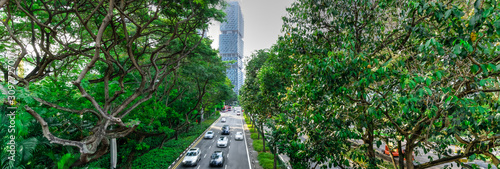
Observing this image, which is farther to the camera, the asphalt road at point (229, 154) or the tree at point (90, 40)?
the asphalt road at point (229, 154)

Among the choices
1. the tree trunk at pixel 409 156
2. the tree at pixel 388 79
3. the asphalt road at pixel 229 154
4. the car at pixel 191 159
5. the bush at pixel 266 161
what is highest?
the tree at pixel 388 79

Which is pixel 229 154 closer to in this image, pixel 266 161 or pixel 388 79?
pixel 266 161

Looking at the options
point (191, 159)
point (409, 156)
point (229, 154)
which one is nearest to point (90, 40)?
point (191, 159)

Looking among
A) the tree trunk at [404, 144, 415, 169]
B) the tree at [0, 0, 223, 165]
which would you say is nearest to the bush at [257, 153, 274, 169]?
the tree at [0, 0, 223, 165]

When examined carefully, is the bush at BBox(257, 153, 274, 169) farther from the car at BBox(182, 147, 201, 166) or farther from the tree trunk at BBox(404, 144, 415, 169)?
the tree trunk at BBox(404, 144, 415, 169)

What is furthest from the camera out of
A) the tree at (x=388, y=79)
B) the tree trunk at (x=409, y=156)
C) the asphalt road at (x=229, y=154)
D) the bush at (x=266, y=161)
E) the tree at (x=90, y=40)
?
the asphalt road at (x=229, y=154)

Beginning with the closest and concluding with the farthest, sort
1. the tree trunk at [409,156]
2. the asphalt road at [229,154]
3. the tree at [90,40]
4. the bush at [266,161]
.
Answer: the tree trunk at [409,156], the tree at [90,40], the bush at [266,161], the asphalt road at [229,154]

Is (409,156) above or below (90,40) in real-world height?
below

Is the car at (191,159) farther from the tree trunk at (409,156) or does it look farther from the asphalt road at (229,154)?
the tree trunk at (409,156)

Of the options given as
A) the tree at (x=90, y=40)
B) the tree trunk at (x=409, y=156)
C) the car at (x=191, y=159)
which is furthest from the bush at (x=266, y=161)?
the tree trunk at (x=409, y=156)

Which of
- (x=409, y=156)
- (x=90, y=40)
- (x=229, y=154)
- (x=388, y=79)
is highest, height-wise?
(x=90, y=40)

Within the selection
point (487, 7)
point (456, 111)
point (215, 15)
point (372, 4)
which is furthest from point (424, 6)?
point (215, 15)

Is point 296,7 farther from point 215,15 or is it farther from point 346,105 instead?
point 215,15

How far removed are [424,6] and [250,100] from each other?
10.9 meters
